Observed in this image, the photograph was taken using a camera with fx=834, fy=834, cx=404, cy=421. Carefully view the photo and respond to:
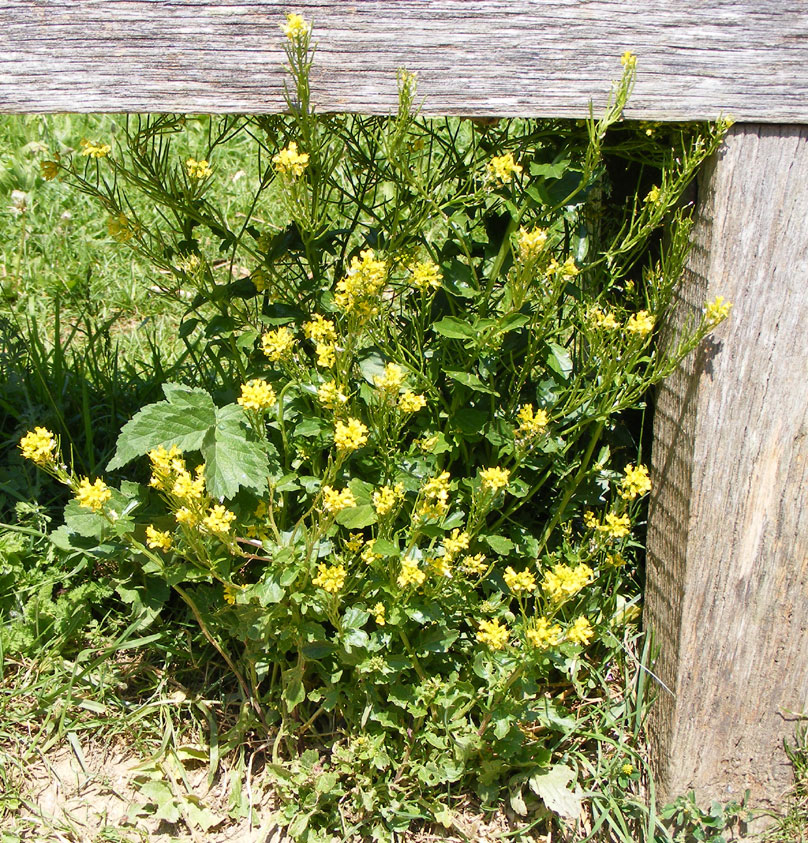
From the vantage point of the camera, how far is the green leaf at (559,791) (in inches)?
86.5

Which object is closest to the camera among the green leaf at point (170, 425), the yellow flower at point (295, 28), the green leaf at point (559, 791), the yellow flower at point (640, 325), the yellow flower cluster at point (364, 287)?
the yellow flower at point (295, 28)

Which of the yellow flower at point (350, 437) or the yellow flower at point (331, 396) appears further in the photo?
the yellow flower at point (331, 396)

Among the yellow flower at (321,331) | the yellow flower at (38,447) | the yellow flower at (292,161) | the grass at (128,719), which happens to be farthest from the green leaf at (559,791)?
the yellow flower at (292,161)

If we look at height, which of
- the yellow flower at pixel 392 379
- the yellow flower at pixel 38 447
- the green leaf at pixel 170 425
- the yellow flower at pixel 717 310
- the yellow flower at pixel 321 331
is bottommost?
the green leaf at pixel 170 425

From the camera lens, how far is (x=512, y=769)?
7.64 ft

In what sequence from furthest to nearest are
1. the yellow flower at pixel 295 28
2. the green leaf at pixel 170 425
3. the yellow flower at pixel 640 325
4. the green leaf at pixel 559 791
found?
the green leaf at pixel 559 791, the green leaf at pixel 170 425, the yellow flower at pixel 640 325, the yellow flower at pixel 295 28

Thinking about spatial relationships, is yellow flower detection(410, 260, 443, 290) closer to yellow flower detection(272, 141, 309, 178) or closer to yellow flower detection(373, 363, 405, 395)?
yellow flower detection(373, 363, 405, 395)

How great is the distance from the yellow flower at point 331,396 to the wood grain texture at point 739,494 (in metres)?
0.94

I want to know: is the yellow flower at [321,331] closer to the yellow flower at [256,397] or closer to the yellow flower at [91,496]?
the yellow flower at [256,397]

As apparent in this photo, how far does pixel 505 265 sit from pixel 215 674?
1505 millimetres

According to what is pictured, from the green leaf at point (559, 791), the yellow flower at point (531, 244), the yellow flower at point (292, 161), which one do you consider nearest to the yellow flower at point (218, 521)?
the yellow flower at point (292, 161)

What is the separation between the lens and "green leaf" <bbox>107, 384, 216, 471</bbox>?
2.07 meters

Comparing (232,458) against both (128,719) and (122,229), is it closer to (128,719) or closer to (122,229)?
(122,229)

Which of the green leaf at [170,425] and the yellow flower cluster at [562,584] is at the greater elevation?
the green leaf at [170,425]
